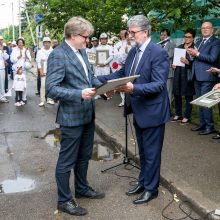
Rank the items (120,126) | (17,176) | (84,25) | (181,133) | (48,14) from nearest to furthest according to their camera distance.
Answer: (84,25) → (17,176) → (181,133) → (120,126) → (48,14)

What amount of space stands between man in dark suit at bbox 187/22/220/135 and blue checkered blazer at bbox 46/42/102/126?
137 inches

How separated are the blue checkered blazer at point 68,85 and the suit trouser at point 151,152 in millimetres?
713

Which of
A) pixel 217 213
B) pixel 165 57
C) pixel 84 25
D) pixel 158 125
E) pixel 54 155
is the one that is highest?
pixel 84 25

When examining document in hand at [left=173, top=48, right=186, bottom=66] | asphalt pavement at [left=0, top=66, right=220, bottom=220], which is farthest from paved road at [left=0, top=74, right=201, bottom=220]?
document in hand at [left=173, top=48, right=186, bottom=66]

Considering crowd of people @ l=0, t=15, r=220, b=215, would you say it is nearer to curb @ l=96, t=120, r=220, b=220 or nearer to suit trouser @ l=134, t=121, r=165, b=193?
suit trouser @ l=134, t=121, r=165, b=193

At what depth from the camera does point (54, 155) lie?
23.4 feet

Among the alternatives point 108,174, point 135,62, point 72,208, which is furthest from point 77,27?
point 108,174

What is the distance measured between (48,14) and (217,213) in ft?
41.4

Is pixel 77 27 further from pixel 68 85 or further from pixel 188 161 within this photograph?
pixel 188 161

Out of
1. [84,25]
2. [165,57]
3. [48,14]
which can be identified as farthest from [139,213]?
[48,14]

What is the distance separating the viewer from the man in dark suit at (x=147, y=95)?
14.9ft

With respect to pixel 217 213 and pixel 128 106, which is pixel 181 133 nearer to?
pixel 128 106

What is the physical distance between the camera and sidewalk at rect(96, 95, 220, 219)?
4.93 meters

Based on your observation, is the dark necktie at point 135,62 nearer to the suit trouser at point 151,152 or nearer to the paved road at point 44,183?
the suit trouser at point 151,152
